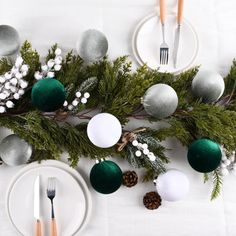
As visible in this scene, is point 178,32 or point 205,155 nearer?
point 205,155

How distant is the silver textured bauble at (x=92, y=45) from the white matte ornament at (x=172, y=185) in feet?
1.02

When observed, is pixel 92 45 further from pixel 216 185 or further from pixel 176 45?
pixel 216 185

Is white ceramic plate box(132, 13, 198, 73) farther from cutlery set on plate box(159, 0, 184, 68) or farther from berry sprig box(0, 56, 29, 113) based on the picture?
berry sprig box(0, 56, 29, 113)

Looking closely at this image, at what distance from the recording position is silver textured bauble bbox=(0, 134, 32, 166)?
99cm

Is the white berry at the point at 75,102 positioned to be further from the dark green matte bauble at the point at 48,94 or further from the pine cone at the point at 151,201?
the pine cone at the point at 151,201

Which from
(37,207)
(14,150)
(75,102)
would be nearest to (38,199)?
(37,207)

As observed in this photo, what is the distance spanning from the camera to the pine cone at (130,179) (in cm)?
106

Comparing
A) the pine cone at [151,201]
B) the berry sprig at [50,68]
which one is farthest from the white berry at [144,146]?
the berry sprig at [50,68]

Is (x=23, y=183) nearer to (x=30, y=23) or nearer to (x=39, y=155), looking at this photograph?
(x=39, y=155)

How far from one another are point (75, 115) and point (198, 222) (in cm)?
39

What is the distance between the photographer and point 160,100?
974 mm

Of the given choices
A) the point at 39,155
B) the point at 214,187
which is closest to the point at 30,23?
the point at 39,155

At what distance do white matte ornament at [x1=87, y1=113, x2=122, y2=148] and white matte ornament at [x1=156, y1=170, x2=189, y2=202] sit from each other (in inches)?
5.7

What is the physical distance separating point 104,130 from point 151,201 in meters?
0.23
